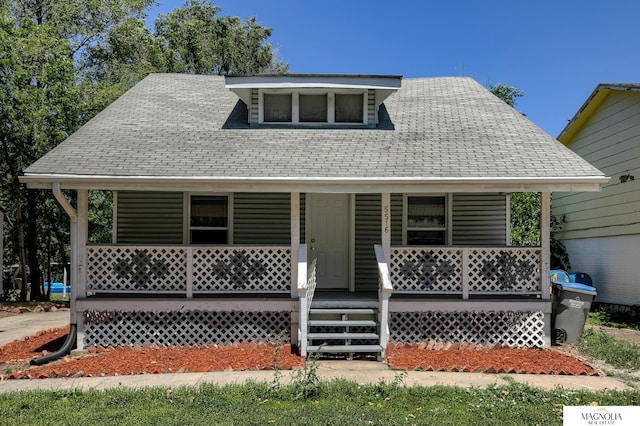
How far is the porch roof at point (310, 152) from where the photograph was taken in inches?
329

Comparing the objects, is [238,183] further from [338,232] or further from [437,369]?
[437,369]

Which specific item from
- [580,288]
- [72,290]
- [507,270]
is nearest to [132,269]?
[72,290]

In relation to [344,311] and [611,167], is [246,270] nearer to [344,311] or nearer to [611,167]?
[344,311]

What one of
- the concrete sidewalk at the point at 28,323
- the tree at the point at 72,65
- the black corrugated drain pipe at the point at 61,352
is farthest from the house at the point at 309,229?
the tree at the point at 72,65

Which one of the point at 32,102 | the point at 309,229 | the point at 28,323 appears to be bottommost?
the point at 28,323

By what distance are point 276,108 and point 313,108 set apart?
2.75 ft

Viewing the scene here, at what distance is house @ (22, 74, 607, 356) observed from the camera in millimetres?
8438

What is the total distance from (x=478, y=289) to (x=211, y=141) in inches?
230

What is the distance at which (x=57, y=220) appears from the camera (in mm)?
20250

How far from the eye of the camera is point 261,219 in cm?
1112

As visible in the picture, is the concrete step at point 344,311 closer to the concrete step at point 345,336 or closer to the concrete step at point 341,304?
the concrete step at point 341,304

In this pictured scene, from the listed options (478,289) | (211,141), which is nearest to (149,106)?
(211,141)

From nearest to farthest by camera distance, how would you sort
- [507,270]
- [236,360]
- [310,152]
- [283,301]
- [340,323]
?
[236,360], [340,323], [283,301], [507,270], [310,152]

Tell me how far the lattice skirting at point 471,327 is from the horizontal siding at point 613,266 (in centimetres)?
532
